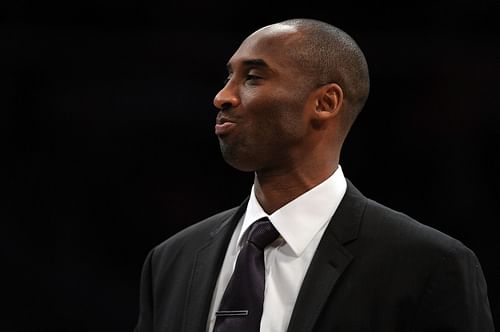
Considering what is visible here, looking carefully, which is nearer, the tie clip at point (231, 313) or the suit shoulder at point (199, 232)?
the tie clip at point (231, 313)

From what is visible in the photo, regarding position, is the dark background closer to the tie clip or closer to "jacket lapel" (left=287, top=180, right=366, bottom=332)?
"jacket lapel" (left=287, top=180, right=366, bottom=332)

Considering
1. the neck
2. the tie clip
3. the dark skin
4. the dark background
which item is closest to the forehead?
the dark skin

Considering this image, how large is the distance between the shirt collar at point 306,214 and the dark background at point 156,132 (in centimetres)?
87

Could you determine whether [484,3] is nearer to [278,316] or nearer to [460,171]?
[460,171]

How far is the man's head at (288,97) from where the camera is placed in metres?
1.53

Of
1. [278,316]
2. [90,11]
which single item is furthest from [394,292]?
[90,11]

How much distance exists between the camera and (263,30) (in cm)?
160

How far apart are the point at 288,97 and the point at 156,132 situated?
114 cm

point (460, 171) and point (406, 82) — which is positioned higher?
point (406, 82)

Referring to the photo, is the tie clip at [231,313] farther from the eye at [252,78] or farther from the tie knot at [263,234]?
the eye at [252,78]

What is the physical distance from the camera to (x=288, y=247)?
5.00ft

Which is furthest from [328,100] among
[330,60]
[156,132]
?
[156,132]

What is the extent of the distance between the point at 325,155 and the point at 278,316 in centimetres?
27

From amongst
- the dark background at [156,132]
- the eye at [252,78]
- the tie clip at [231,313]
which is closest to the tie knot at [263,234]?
the tie clip at [231,313]
